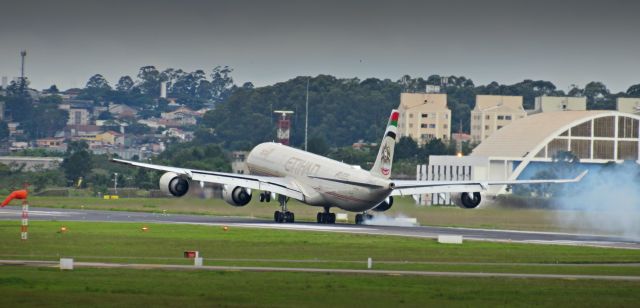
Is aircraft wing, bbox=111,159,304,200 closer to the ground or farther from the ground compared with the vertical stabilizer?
closer to the ground

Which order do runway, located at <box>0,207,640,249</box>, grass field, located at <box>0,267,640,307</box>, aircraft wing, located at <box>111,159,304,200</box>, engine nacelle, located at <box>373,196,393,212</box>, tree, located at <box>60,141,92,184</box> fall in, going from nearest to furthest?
1. grass field, located at <box>0,267,640,307</box>
2. runway, located at <box>0,207,640,249</box>
3. aircraft wing, located at <box>111,159,304,200</box>
4. engine nacelle, located at <box>373,196,393,212</box>
5. tree, located at <box>60,141,92,184</box>

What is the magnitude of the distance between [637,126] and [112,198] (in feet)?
288

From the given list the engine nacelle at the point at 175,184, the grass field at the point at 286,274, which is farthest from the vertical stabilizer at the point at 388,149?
the engine nacelle at the point at 175,184

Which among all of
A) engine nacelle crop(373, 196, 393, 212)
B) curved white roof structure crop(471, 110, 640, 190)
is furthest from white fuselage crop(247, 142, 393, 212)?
curved white roof structure crop(471, 110, 640, 190)

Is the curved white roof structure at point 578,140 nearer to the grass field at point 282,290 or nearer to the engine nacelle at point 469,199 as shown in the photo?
the engine nacelle at point 469,199

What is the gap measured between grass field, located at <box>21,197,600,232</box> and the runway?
133 inches

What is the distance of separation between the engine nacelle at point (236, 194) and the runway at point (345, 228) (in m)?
1.49

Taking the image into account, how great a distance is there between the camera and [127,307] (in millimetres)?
43531

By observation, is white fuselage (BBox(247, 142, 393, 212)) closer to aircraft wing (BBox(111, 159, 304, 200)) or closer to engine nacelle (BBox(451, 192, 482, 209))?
aircraft wing (BBox(111, 159, 304, 200))

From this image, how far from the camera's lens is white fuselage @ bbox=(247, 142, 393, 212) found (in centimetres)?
8756

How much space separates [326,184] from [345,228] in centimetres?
456

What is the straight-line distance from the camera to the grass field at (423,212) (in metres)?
102

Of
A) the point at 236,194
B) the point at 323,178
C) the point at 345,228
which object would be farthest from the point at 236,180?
the point at 345,228

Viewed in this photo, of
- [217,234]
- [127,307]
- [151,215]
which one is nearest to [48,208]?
[151,215]
